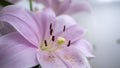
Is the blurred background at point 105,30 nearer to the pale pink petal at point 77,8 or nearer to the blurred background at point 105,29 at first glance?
the blurred background at point 105,29

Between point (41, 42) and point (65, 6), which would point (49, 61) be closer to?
point (41, 42)

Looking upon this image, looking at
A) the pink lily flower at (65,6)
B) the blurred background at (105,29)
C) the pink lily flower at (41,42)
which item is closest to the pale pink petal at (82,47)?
the pink lily flower at (41,42)

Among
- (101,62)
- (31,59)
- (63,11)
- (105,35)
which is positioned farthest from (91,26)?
(31,59)

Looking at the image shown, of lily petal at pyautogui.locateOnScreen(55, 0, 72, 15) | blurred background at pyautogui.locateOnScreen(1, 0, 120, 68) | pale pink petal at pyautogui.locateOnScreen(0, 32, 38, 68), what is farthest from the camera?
blurred background at pyautogui.locateOnScreen(1, 0, 120, 68)

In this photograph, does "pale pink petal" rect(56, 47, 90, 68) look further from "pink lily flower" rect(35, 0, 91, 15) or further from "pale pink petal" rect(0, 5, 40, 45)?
"pink lily flower" rect(35, 0, 91, 15)

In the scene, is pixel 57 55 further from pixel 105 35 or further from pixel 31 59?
pixel 105 35

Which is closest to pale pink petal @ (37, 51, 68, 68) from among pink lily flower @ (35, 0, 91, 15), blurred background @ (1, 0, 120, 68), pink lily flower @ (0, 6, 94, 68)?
pink lily flower @ (0, 6, 94, 68)
